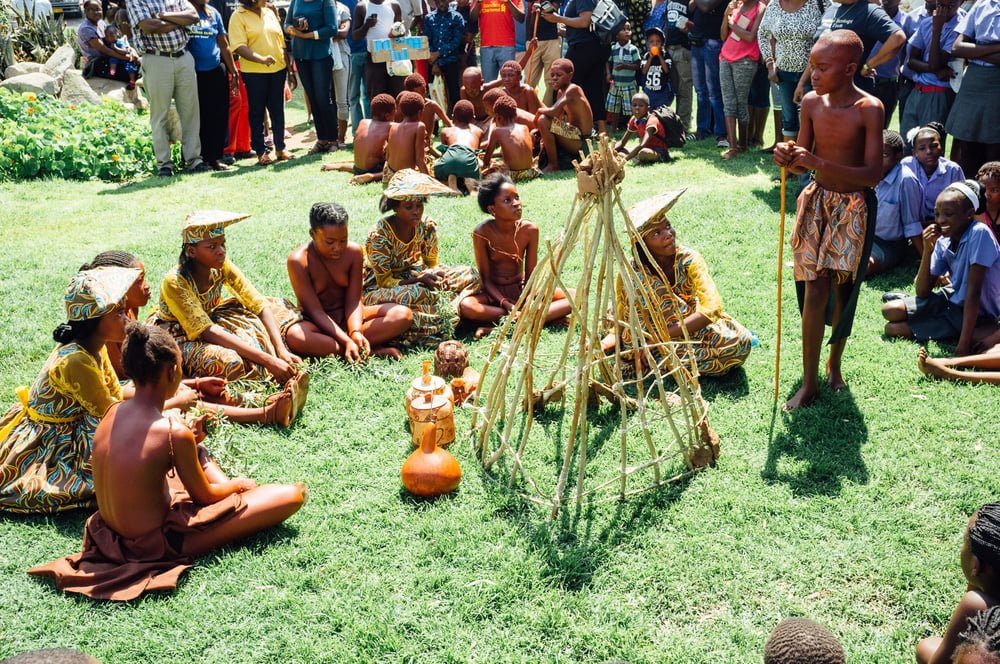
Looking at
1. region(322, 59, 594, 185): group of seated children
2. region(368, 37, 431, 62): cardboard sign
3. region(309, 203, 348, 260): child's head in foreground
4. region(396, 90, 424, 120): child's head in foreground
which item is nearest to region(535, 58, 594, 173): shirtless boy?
region(322, 59, 594, 185): group of seated children

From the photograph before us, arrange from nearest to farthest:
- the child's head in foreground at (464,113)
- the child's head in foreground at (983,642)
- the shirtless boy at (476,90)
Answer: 1. the child's head in foreground at (983,642)
2. the child's head in foreground at (464,113)
3. the shirtless boy at (476,90)

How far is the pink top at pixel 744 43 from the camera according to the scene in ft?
35.7

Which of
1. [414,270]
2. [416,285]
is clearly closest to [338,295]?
[416,285]

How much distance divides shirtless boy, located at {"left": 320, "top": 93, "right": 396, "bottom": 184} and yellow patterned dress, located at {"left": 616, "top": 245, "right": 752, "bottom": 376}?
597 centimetres

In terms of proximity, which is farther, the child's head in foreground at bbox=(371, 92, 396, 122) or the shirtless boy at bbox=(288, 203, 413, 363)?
the child's head in foreground at bbox=(371, 92, 396, 122)

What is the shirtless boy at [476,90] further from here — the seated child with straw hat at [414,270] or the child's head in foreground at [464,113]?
the seated child with straw hat at [414,270]

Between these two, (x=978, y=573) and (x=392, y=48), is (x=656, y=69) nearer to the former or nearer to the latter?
(x=392, y=48)

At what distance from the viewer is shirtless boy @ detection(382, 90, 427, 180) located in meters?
10.1

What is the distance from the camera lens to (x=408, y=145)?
10180 mm

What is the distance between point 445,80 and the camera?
14031mm

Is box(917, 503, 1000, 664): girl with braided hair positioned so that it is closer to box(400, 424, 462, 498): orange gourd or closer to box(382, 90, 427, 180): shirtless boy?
box(400, 424, 462, 498): orange gourd

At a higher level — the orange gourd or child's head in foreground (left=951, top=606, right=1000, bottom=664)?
child's head in foreground (left=951, top=606, right=1000, bottom=664)

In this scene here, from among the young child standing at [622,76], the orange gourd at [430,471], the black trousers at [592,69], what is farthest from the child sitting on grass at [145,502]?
the young child standing at [622,76]

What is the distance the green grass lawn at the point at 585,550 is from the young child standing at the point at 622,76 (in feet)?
24.7
